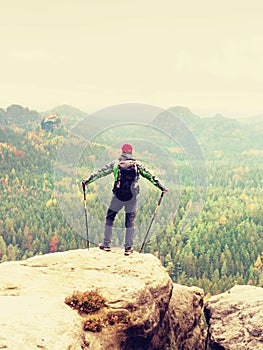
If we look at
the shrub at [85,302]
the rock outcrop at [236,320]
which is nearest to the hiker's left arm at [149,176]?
the shrub at [85,302]

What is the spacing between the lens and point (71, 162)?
96.2 feet

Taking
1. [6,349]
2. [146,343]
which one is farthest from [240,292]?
[6,349]

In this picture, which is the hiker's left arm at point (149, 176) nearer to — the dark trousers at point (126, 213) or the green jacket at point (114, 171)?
the green jacket at point (114, 171)

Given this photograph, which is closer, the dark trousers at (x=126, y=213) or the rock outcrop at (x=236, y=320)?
the dark trousers at (x=126, y=213)

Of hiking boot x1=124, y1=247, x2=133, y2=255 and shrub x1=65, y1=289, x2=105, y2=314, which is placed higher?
hiking boot x1=124, y1=247, x2=133, y2=255

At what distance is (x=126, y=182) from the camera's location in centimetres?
2520

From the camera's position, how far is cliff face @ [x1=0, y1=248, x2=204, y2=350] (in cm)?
1761

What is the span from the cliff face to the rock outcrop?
3110 millimetres

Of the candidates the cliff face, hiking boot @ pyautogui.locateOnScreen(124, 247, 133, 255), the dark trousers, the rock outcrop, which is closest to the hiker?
the dark trousers

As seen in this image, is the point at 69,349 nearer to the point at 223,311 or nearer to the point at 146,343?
the point at 146,343

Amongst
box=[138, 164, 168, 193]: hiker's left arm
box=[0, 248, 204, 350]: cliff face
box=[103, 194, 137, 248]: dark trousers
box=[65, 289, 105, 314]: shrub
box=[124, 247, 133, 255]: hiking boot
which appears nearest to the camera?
box=[0, 248, 204, 350]: cliff face

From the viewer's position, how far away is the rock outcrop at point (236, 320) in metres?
30.0

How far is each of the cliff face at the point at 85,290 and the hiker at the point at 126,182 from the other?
7.37 ft

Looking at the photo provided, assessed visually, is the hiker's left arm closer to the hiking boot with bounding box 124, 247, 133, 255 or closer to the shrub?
the hiking boot with bounding box 124, 247, 133, 255
